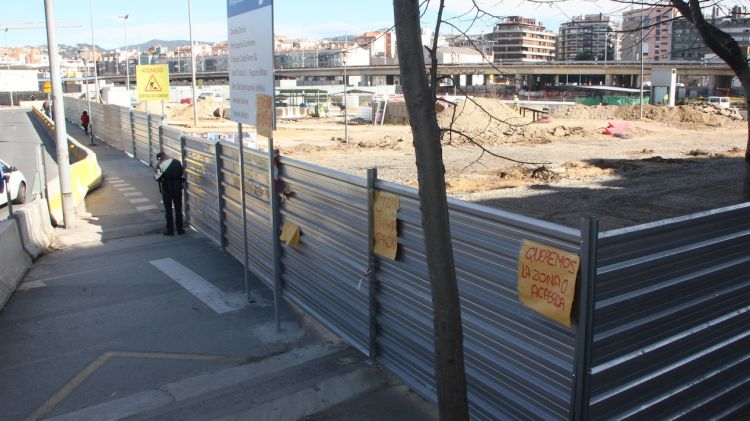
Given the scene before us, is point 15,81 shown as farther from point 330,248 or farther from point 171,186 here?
point 330,248

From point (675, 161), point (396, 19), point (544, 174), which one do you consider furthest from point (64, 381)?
point (675, 161)

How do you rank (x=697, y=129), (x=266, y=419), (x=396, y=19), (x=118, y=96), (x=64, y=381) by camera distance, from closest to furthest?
1. (x=396, y=19)
2. (x=266, y=419)
3. (x=64, y=381)
4. (x=697, y=129)
5. (x=118, y=96)

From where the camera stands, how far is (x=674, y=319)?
4.00 meters

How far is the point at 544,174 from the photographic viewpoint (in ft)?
85.7

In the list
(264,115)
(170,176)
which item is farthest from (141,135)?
(264,115)

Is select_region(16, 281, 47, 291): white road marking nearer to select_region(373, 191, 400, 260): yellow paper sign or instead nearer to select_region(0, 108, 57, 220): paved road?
select_region(373, 191, 400, 260): yellow paper sign

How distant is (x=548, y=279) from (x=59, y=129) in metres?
12.7

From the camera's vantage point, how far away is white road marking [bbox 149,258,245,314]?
787cm

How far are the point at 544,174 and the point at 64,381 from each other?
74.3ft

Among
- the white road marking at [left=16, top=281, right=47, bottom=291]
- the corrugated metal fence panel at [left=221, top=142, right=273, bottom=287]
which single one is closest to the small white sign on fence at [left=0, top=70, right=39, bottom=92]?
the white road marking at [left=16, top=281, right=47, bottom=291]

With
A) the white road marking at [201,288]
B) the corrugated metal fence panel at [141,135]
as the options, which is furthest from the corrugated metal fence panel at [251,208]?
the corrugated metal fence panel at [141,135]

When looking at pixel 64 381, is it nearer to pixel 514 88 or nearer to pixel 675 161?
pixel 675 161

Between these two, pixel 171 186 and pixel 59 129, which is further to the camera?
pixel 59 129

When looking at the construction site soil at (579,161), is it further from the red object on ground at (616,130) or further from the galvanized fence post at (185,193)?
the galvanized fence post at (185,193)
